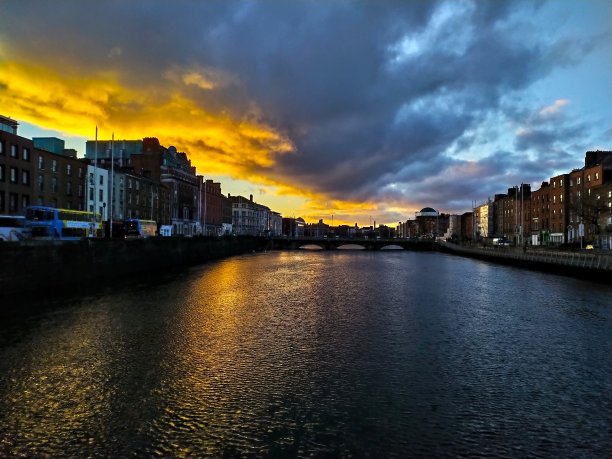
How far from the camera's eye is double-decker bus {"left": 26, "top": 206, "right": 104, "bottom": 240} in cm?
5200

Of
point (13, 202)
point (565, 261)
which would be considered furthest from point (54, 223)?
point (565, 261)

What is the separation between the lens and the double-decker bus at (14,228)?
44.4 metres

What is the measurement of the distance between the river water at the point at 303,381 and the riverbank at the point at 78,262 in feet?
19.1

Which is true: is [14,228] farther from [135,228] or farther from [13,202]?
[135,228]

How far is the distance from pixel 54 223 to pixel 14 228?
6.73m

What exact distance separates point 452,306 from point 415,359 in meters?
15.6

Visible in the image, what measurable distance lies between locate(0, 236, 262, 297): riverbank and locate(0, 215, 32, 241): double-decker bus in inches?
245

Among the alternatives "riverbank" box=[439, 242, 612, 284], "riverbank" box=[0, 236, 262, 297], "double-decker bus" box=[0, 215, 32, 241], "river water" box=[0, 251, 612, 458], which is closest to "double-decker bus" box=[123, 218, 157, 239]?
"riverbank" box=[0, 236, 262, 297]

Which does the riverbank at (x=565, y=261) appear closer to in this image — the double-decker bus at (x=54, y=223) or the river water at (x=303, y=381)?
the river water at (x=303, y=381)

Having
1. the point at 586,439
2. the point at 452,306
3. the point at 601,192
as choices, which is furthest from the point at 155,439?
the point at 601,192

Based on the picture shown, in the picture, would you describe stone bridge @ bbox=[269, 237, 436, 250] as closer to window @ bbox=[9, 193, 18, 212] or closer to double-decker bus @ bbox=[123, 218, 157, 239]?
double-decker bus @ bbox=[123, 218, 157, 239]

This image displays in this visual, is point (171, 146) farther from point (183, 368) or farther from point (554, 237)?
point (183, 368)

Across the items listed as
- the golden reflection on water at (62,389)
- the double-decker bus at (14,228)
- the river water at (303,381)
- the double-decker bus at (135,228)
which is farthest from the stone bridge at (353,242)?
the golden reflection on water at (62,389)

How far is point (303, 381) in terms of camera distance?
49.1 feet
